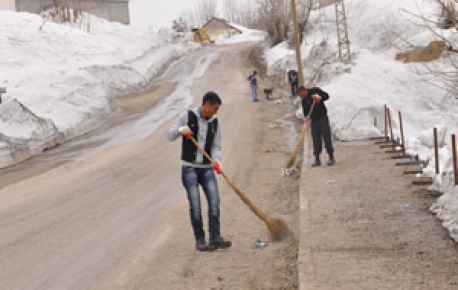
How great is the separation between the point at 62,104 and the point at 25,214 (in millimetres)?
13354

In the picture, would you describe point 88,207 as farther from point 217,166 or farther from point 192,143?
point 217,166

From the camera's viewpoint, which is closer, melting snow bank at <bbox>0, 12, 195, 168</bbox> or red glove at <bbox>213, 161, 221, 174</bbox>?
red glove at <bbox>213, 161, 221, 174</bbox>

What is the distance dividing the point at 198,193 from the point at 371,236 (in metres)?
1.97

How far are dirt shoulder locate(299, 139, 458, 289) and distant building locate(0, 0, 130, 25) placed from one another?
1748 inches

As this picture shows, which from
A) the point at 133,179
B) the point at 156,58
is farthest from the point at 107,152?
the point at 156,58

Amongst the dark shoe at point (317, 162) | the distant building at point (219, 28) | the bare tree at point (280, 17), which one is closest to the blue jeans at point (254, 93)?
the dark shoe at point (317, 162)

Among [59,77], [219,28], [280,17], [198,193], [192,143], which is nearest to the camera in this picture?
[192,143]

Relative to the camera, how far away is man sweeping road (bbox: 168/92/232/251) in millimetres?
7004

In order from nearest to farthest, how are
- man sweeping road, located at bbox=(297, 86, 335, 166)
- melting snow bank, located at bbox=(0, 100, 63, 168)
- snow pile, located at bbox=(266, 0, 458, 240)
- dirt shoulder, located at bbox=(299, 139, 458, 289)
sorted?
dirt shoulder, located at bbox=(299, 139, 458, 289)
snow pile, located at bbox=(266, 0, 458, 240)
man sweeping road, located at bbox=(297, 86, 335, 166)
melting snow bank, located at bbox=(0, 100, 63, 168)

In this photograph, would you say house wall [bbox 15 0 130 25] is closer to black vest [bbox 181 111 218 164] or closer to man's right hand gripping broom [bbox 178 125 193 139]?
black vest [bbox 181 111 218 164]

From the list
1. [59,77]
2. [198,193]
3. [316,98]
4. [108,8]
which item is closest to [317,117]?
[316,98]

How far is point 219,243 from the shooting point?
748 centimetres

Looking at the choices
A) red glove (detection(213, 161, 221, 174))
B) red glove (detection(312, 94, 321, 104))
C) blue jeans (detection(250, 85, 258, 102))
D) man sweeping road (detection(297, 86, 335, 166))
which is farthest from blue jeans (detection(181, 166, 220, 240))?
blue jeans (detection(250, 85, 258, 102))

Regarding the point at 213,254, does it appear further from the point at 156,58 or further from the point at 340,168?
the point at 156,58
